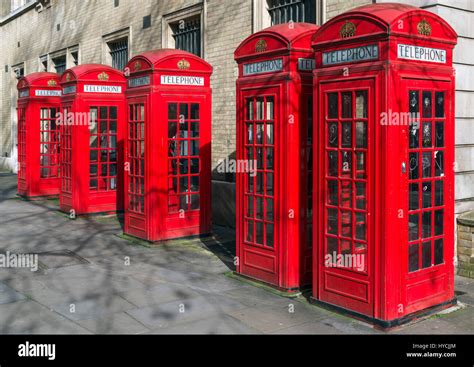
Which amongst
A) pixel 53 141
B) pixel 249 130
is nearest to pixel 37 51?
pixel 53 141

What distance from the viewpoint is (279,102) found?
7109 mm

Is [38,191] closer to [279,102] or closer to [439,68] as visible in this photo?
[279,102]

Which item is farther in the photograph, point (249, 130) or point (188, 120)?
point (188, 120)

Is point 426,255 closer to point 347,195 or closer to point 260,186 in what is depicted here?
point 347,195

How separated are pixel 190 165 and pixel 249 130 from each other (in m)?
2.98

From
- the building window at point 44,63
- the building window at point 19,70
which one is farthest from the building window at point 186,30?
the building window at point 19,70

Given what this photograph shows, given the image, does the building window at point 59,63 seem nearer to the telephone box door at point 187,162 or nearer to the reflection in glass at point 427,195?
the telephone box door at point 187,162

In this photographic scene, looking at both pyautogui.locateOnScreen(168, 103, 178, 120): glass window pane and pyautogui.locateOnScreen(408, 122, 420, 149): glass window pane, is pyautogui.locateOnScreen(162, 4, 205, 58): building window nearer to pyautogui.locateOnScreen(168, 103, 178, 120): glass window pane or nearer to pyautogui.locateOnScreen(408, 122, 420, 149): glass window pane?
pyautogui.locateOnScreen(168, 103, 178, 120): glass window pane

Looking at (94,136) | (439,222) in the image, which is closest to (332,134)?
(439,222)

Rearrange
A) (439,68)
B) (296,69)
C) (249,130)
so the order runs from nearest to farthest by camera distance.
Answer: (439,68), (296,69), (249,130)

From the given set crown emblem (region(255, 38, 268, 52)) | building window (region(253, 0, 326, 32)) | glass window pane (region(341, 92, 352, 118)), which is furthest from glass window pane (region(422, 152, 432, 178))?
building window (region(253, 0, 326, 32))

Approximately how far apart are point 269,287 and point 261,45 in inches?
119

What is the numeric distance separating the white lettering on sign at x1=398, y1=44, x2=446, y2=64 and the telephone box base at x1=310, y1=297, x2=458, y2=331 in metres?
2.63
